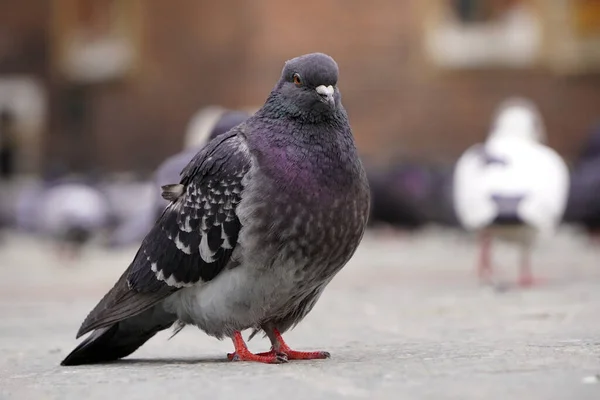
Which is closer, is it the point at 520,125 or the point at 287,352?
the point at 287,352

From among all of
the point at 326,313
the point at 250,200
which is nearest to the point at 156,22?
the point at 326,313

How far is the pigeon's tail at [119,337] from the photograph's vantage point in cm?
462

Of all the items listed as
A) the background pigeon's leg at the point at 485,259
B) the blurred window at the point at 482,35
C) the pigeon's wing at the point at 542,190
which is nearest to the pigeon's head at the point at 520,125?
the pigeon's wing at the point at 542,190

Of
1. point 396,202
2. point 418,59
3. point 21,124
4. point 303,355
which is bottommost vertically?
point 303,355

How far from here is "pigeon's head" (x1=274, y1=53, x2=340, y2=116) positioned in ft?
14.0

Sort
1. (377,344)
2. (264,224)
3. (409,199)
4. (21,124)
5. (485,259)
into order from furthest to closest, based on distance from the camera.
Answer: (21,124) → (409,199) → (485,259) → (377,344) → (264,224)

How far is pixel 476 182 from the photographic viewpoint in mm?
8406

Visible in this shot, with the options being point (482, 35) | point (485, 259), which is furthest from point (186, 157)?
point (482, 35)

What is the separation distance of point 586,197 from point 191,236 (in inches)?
277

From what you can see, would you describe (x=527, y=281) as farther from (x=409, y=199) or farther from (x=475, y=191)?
(x=409, y=199)

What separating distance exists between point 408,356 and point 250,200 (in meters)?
0.75

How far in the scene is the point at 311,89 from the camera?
4.28 meters

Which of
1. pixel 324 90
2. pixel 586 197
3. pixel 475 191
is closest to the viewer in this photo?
pixel 324 90

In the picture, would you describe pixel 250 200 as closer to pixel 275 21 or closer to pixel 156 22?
pixel 275 21
